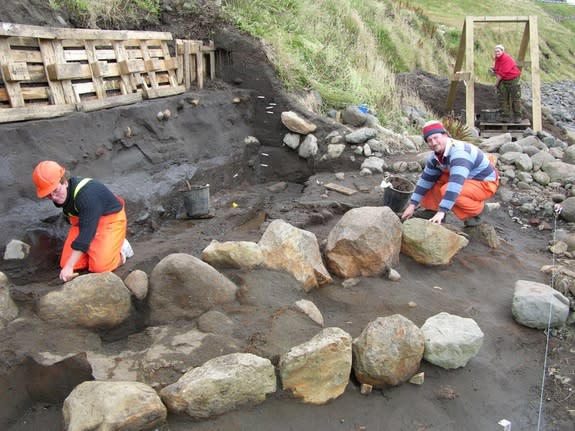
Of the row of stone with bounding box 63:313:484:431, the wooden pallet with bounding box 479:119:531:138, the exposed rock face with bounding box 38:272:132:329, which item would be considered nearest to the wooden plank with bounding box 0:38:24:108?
the exposed rock face with bounding box 38:272:132:329

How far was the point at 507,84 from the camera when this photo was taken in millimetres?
10977

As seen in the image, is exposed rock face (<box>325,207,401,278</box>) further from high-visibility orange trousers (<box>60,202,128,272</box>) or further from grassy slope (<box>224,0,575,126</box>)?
grassy slope (<box>224,0,575,126</box>)

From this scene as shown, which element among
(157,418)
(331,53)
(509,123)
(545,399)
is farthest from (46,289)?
(509,123)

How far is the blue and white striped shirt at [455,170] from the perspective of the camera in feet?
15.3

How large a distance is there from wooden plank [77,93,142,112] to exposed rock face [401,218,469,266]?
361 centimetres

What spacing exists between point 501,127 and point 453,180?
724 cm

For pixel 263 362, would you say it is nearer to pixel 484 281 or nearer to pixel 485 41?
pixel 484 281

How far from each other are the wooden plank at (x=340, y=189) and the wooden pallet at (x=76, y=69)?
2564 mm

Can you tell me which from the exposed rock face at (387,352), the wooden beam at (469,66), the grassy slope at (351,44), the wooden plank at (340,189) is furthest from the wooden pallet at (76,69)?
the wooden beam at (469,66)

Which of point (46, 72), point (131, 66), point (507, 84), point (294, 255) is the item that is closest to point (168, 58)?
point (131, 66)

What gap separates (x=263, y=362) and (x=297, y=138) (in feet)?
17.1

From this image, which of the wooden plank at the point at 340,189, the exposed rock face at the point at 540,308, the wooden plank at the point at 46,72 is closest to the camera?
the exposed rock face at the point at 540,308

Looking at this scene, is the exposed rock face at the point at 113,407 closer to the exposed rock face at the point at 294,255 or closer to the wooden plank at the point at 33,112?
the exposed rock face at the point at 294,255

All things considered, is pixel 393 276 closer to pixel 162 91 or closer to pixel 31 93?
pixel 31 93
